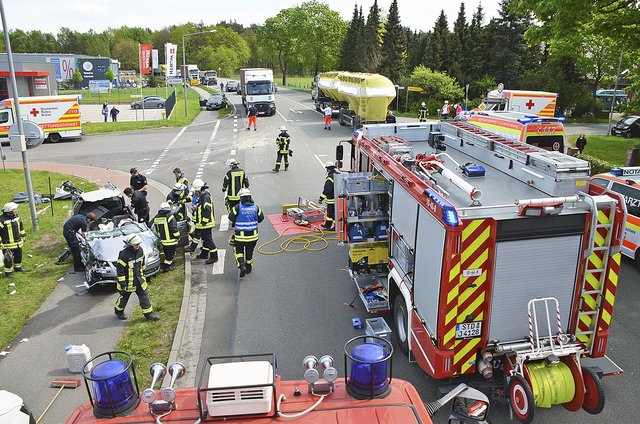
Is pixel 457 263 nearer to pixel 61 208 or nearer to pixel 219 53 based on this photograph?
pixel 61 208

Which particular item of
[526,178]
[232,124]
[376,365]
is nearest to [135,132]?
[232,124]

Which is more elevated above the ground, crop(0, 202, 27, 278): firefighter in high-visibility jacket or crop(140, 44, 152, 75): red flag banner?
crop(140, 44, 152, 75): red flag banner

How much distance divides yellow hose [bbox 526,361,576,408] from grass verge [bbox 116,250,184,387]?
490 cm

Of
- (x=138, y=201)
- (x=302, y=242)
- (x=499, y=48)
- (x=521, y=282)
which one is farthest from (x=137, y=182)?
(x=499, y=48)

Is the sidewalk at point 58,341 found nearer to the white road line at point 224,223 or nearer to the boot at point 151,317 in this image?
the boot at point 151,317

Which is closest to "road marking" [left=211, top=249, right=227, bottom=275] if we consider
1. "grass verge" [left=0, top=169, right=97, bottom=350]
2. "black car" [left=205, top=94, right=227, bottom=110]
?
"grass verge" [left=0, top=169, right=97, bottom=350]

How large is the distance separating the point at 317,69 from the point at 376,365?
7174 cm

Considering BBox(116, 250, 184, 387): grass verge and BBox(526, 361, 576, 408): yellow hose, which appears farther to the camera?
BBox(116, 250, 184, 387): grass verge

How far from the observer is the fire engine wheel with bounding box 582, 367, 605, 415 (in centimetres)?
550

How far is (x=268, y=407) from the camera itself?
3.26m

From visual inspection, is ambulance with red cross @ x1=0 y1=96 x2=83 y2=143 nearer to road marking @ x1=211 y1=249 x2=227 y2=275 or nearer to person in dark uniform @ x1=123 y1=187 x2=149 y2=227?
person in dark uniform @ x1=123 y1=187 x2=149 y2=227

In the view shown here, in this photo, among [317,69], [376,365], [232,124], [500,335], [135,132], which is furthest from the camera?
[317,69]

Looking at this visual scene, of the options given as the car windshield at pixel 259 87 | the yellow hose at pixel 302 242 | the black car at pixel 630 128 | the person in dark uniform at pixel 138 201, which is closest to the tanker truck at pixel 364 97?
the car windshield at pixel 259 87

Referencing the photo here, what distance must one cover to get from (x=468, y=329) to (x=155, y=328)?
5123 millimetres
